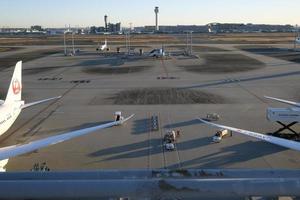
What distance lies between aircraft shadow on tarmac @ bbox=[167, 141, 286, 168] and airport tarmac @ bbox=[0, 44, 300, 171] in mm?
57

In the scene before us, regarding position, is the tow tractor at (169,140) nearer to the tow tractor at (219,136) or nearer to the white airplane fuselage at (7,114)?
the tow tractor at (219,136)

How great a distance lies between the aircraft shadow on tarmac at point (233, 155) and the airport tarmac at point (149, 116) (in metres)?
0.06

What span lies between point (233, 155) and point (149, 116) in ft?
37.8

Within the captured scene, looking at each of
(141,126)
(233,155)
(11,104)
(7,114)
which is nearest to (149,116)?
(141,126)

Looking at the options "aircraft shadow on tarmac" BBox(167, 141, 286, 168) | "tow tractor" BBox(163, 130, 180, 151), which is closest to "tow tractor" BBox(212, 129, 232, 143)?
"aircraft shadow on tarmac" BBox(167, 141, 286, 168)

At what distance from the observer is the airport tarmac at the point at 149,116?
23.0 meters

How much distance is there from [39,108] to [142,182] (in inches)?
1397

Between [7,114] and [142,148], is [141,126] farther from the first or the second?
[7,114]

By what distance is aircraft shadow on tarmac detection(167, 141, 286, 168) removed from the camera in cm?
2203

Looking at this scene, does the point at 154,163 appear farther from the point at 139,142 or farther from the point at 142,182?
the point at 142,182

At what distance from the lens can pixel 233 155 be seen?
23.6 meters

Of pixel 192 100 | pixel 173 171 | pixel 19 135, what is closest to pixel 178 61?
pixel 192 100

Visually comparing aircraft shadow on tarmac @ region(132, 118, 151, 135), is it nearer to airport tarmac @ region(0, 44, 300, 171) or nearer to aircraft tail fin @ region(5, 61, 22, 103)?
airport tarmac @ region(0, 44, 300, 171)

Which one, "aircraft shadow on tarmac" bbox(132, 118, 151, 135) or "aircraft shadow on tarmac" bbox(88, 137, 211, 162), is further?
"aircraft shadow on tarmac" bbox(132, 118, 151, 135)
